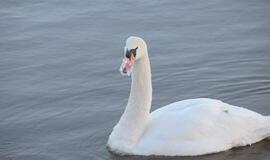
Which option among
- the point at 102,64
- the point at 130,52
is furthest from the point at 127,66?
the point at 102,64

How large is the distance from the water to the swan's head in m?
1.46

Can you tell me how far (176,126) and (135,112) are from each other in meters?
0.63

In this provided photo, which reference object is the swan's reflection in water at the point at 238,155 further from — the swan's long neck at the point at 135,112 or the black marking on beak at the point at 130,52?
the black marking on beak at the point at 130,52

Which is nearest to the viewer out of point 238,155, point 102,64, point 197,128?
point 197,128

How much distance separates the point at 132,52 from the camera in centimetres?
895

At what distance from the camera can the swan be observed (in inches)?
365

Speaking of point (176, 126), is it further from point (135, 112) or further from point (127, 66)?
point (127, 66)

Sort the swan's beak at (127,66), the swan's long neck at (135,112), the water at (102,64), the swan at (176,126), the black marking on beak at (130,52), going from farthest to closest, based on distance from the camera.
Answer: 1. the water at (102,64)
2. the swan's long neck at (135,112)
3. the swan at (176,126)
4. the black marking on beak at (130,52)
5. the swan's beak at (127,66)

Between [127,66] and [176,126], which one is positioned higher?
[127,66]

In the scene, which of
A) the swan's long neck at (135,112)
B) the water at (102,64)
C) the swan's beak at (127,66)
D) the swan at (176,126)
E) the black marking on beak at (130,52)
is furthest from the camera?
the water at (102,64)

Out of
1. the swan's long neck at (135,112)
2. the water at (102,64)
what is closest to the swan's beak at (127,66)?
the swan's long neck at (135,112)

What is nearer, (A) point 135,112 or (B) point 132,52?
(B) point 132,52

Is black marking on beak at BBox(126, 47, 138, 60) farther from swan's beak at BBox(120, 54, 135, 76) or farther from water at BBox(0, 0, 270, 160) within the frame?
water at BBox(0, 0, 270, 160)

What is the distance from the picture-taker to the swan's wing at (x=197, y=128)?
9266mm
